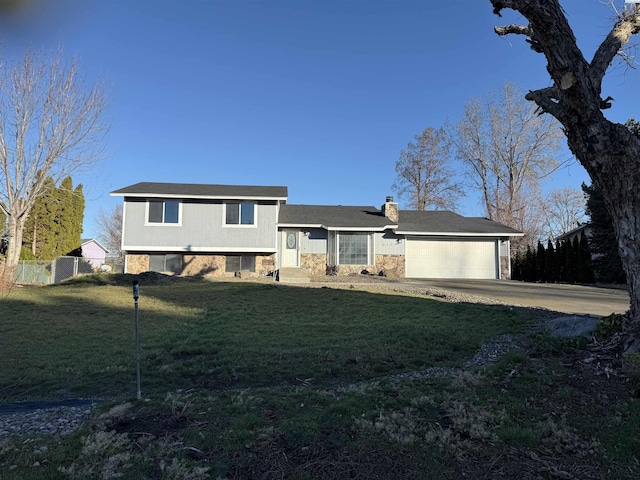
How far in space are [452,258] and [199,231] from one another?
12815 millimetres

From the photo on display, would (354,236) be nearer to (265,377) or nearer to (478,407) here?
(265,377)

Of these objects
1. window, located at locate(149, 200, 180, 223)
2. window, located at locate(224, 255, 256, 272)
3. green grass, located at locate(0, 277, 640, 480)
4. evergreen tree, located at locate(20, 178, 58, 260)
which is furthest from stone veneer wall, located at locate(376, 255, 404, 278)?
evergreen tree, located at locate(20, 178, 58, 260)

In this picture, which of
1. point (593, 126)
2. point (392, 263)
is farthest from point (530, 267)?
point (593, 126)

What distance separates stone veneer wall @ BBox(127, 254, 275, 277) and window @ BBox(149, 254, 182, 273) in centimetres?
23

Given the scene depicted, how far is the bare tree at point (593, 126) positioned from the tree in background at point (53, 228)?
2866 cm

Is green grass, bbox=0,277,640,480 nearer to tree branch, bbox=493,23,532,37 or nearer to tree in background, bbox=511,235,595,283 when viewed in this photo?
tree branch, bbox=493,23,532,37

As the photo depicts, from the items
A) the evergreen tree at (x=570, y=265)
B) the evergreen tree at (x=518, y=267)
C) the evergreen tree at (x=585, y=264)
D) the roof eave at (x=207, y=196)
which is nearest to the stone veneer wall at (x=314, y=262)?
the roof eave at (x=207, y=196)

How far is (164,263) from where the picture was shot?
800 inches

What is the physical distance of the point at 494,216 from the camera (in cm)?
3206

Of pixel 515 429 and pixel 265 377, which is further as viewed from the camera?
pixel 265 377

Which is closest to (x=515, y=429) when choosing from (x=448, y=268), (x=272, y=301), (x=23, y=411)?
(x=23, y=411)

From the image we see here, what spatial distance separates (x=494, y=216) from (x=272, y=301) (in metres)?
25.7

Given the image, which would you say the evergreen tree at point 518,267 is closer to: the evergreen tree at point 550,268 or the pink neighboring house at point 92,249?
the evergreen tree at point 550,268

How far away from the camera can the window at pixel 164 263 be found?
20.3 metres
